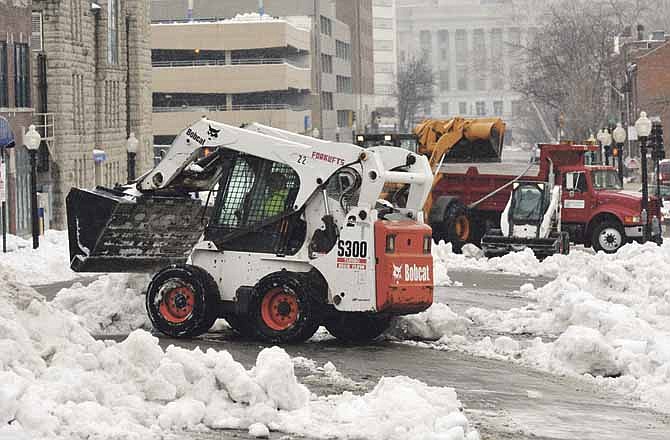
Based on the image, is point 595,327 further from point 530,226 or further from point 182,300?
point 530,226

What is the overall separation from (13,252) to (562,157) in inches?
561

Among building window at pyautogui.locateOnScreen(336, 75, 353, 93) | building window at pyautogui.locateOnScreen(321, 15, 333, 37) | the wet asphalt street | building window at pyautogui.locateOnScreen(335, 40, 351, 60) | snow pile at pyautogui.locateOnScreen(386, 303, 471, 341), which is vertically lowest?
the wet asphalt street

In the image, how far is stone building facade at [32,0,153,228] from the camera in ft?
182

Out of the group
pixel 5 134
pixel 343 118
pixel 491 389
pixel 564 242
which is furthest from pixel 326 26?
pixel 491 389

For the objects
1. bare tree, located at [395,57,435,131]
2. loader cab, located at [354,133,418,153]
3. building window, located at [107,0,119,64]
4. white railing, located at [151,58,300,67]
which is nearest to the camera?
loader cab, located at [354,133,418,153]

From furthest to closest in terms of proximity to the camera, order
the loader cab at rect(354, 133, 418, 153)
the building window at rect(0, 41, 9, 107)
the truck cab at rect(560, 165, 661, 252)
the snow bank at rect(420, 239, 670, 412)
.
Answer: the building window at rect(0, 41, 9, 107) < the loader cab at rect(354, 133, 418, 153) < the truck cab at rect(560, 165, 661, 252) < the snow bank at rect(420, 239, 670, 412)

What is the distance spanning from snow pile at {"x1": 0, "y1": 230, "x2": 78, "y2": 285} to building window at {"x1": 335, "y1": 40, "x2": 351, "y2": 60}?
10093cm

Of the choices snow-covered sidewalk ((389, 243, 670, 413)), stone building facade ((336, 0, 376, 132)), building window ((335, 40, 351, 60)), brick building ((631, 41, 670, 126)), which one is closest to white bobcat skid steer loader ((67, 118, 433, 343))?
snow-covered sidewalk ((389, 243, 670, 413))

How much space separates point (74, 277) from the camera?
104 ft

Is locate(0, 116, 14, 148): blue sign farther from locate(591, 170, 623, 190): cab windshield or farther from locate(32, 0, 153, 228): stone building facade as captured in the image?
locate(591, 170, 623, 190): cab windshield

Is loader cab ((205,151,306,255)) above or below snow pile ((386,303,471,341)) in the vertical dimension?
above

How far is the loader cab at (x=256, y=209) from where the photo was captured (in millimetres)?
19672

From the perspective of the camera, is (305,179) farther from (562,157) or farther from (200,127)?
(562,157)

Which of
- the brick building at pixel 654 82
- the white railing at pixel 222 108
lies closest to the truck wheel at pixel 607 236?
the brick building at pixel 654 82
